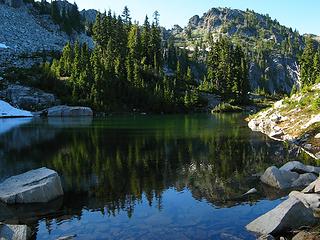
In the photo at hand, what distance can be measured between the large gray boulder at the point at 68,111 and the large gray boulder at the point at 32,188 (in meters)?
81.0

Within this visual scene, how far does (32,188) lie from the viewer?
79.3 feet

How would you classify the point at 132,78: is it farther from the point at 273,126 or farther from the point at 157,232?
the point at 157,232

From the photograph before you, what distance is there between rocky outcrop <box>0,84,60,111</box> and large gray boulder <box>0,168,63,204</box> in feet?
288

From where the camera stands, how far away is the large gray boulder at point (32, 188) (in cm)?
2381

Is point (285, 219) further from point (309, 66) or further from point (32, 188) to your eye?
point (309, 66)

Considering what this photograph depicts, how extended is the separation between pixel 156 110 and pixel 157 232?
10602cm

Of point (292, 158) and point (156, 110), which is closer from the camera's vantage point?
point (292, 158)

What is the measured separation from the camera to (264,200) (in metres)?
24.7

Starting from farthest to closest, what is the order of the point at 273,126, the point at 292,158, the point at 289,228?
the point at 273,126
the point at 292,158
the point at 289,228

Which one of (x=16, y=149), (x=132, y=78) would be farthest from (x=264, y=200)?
(x=132, y=78)

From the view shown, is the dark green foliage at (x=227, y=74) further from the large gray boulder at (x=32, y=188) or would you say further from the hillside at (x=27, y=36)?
the large gray boulder at (x=32, y=188)

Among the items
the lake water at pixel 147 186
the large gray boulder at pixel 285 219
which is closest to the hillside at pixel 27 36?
the lake water at pixel 147 186

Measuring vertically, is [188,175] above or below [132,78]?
below

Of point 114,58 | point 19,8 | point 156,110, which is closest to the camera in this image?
point 156,110
